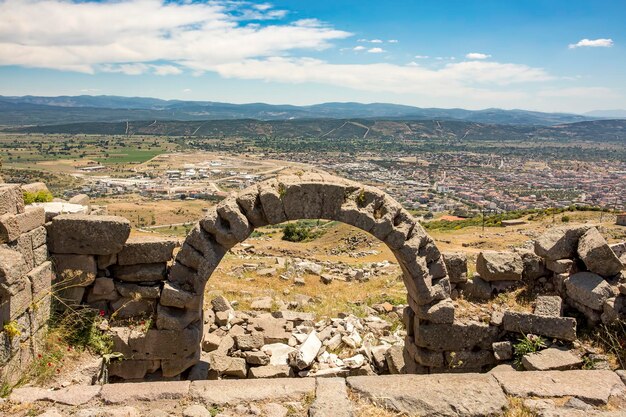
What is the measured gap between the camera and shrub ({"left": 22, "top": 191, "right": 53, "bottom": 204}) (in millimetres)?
7810

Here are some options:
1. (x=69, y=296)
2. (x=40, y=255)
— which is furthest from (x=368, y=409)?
(x=40, y=255)

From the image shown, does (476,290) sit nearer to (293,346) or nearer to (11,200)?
(293,346)

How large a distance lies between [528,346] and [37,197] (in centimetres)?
893

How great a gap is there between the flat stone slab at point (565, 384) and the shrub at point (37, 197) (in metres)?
7.85

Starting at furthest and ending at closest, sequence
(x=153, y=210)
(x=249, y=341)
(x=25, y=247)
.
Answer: (x=153, y=210) < (x=249, y=341) < (x=25, y=247)

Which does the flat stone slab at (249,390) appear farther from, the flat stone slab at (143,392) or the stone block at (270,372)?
the stone block at (270,372)

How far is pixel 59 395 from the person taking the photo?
5059 millimetres

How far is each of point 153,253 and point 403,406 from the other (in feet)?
15.9

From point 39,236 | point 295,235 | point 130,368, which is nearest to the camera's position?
point 39,236

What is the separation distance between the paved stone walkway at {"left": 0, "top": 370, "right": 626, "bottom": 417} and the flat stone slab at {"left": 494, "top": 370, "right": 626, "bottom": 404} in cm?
1

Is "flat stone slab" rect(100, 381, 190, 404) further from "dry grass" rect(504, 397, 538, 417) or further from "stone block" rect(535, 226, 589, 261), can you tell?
"stone block" rect(535, 226, 589, 261)

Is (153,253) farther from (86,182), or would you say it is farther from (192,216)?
(86,182)

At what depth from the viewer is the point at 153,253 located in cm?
776

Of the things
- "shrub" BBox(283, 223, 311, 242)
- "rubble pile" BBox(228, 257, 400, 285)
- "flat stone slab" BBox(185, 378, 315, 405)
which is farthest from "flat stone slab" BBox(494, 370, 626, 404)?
"shrub" BBox(283, 223, 311, 242)
